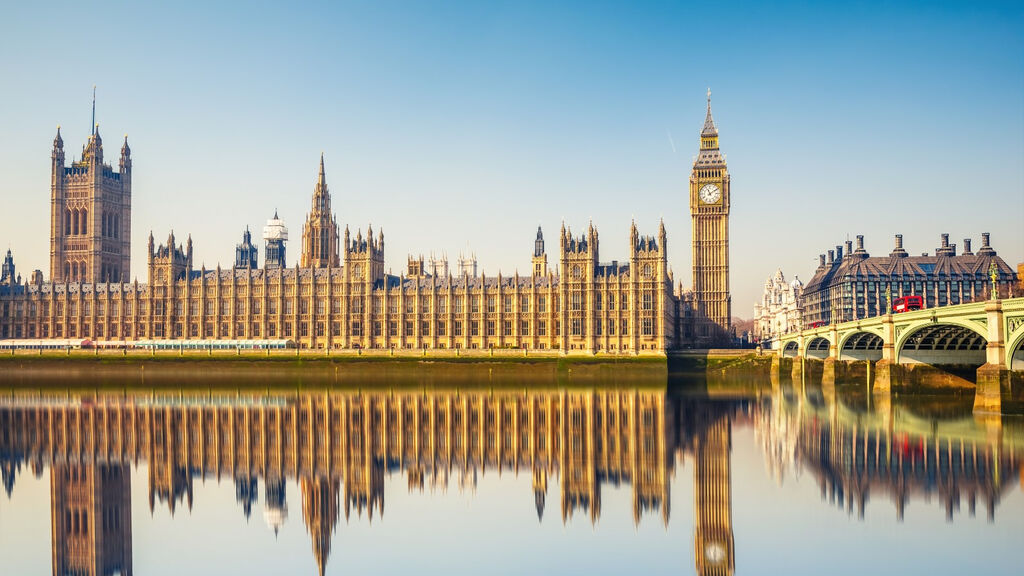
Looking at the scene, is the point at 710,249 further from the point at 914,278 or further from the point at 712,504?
the point at 712,504

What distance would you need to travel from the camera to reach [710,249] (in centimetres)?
13838

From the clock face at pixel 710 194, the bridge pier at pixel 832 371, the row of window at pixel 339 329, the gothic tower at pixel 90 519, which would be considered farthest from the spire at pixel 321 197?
the gothic tower at pixel 90 519

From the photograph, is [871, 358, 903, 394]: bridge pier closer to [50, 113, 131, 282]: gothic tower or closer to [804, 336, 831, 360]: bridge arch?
[804, 336, 831, 360]: bridge arch

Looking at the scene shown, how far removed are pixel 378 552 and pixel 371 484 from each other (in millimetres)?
8655

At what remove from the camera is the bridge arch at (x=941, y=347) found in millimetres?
73812

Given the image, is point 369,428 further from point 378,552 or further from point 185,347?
point 185,347

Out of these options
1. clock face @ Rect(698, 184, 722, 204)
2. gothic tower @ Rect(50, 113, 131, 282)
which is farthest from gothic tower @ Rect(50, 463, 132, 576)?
gothic tower @ Rect(50, 113, 131, 282)

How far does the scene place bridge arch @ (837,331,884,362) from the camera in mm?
91688

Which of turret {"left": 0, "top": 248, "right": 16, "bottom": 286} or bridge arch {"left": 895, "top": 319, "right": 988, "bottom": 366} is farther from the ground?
turret {"left": 0, "top": 248, "right": 16, "bottom": 286}

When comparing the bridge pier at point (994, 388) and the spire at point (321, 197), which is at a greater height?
the spire at point (321, 197)

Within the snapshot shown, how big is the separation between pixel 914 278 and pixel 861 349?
84.4m

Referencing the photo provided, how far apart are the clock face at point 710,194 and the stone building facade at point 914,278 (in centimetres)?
4124

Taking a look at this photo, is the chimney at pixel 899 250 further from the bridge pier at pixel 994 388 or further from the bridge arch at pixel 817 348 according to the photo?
the bridge pier at pixel 994 388

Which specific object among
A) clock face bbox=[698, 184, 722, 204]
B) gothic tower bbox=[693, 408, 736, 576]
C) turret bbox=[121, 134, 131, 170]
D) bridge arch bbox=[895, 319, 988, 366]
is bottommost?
gothic tower bbox=[693, 408, 736, 576]
